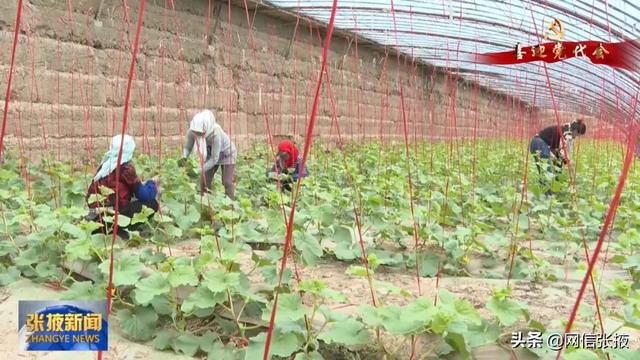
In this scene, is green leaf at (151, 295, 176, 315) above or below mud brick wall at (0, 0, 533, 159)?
below

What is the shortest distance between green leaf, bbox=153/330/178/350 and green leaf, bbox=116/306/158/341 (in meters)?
0.06

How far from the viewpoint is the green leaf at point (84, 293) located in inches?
78.4

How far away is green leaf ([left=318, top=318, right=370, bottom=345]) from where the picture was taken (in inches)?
63.4

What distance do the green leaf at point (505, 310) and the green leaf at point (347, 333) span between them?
0.38 m

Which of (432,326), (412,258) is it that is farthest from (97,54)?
(432,326)

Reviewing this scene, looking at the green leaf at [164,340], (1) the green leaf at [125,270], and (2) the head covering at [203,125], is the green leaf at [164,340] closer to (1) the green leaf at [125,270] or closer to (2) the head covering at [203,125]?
(1) the green leaf at [125,270]

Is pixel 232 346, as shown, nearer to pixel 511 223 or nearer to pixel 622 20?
pixel 511 223

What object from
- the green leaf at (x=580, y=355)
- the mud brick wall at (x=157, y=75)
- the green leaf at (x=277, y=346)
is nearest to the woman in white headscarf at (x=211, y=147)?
the mud brick wall at (x=157, y=75)

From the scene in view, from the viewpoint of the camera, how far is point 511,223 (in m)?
3.36

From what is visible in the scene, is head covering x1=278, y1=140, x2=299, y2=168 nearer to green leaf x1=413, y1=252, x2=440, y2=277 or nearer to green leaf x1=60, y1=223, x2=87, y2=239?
green leaf x1=413, y1=252, x2=440, y2=277

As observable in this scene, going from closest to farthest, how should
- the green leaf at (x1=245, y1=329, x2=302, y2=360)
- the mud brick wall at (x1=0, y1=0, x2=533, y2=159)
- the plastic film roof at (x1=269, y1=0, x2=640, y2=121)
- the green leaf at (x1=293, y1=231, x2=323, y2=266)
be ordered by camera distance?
the green leaf at (x1=245, y1=329, x2=302, y2=360) → the green leaf at (x1=293, y1=231, x2=323, y2=266) → the mud brick wall at (x1=0, y1=0, x2=533, y2=159) → the plastic film roof at (x1=269, y1=0, x2=640, y2=121)

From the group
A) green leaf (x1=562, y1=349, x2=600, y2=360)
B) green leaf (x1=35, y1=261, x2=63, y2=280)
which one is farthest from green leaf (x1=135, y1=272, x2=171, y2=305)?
green leaf (x1=562, y1=349, x2=600, y2=360)

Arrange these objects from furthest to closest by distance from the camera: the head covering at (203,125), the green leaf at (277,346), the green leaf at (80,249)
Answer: the head covering at (203,125)
the green leaf at (80,249)
the green leaf at (277,346)

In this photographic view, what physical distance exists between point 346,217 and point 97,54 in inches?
152
